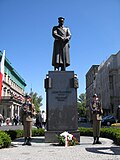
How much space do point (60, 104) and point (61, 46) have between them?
310 centimetres

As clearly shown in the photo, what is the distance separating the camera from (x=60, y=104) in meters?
12.8

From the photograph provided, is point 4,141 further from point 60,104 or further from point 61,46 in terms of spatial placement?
point 61,46

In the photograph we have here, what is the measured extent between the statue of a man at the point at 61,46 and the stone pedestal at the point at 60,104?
94cm

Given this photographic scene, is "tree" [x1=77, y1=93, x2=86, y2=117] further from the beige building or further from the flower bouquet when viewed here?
the flower bouquet

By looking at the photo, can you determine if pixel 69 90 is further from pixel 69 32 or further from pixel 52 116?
pixel 69 32

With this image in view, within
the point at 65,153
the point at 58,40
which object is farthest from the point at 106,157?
the point at 58,40

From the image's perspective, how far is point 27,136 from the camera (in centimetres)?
1173

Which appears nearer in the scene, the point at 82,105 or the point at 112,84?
the point at 112,84

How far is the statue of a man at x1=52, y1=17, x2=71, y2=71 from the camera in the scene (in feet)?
45.4

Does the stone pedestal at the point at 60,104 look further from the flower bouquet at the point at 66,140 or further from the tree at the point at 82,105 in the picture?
the tree at the point at 82,105

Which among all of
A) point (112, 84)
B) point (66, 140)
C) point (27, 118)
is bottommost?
point (66, 140)

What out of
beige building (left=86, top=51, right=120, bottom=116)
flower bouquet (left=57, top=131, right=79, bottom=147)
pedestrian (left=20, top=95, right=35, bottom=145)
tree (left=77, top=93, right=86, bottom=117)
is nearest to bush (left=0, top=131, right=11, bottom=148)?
pedestrian (left=20, top=95, right=35, bottom=145)

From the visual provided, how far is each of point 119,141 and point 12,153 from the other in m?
4.44

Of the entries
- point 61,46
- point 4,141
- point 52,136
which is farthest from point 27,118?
point 61,46
